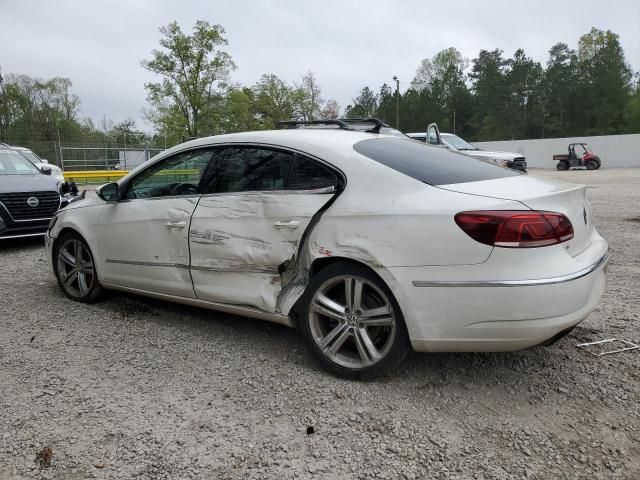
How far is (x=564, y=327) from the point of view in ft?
8.52

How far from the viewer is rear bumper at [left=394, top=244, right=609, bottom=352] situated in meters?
2.52

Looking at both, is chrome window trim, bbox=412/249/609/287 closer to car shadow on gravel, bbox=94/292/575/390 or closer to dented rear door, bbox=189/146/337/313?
car shadow on gravel, bbox=94/292/575/390

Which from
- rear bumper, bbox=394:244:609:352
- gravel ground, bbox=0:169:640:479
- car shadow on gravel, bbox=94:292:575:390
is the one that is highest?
rear bumper, bbox=394:244:609:352

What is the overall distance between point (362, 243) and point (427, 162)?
2.44ft

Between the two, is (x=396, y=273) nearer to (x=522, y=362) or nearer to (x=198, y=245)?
(x=522, y=362)

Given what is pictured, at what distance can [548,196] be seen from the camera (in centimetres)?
274

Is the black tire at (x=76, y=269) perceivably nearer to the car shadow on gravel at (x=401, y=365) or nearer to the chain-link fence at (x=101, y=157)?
the car shadow on gravel at (x=401, y=365)

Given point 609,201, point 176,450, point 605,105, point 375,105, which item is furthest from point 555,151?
point 176,450

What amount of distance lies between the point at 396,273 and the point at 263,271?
95 cm

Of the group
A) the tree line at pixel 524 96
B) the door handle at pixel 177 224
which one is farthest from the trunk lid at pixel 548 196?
the tree line at pixel 524 96

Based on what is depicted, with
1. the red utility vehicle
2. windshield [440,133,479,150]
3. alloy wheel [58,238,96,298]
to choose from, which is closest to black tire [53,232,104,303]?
alloy wheel [58,238,96,298]

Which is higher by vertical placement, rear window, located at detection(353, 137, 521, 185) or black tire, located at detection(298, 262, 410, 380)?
rear window, located at detection(353, 137, 521, 185)

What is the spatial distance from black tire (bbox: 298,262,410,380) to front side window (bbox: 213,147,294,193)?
0.73 m

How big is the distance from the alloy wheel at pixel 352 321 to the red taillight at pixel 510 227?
61cm
